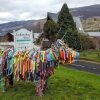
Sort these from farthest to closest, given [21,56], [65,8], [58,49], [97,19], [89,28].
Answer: [97,19]
[89,28]
[65,8]
[21,56]
[58,49]

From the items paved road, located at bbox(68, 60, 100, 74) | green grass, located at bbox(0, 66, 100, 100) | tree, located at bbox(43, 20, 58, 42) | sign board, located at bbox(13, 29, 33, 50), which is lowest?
green grass, located at bbox(0, 66, 100, 100)

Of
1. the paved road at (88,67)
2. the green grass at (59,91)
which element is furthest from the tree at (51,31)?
the green grass at (59,91)

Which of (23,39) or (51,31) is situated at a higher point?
(51,31)

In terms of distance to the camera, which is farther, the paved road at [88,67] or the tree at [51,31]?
the tree at [51,31]

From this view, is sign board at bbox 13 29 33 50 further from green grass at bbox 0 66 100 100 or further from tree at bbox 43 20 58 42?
tree at bbox 43 20 58 42

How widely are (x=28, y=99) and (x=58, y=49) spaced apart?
6.32 feet

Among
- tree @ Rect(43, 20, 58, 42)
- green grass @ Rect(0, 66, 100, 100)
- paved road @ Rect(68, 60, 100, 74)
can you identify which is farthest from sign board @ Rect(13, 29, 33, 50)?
tree @ Rect(43, 20, 58, 42)

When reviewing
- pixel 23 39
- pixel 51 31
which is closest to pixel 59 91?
pixel 23 39

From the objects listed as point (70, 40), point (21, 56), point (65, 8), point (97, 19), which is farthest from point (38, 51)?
point (97, 19)

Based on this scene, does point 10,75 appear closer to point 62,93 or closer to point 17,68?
point 17,68

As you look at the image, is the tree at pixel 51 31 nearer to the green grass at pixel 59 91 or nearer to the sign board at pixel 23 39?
the sign board at pixel 23 39

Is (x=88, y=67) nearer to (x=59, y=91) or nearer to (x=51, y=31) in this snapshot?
(x=59, y=91)

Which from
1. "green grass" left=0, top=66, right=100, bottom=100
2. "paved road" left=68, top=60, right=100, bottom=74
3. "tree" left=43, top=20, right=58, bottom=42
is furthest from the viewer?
"tree" left=43, top=20, right=58, bottom=42

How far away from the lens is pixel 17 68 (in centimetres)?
1220
